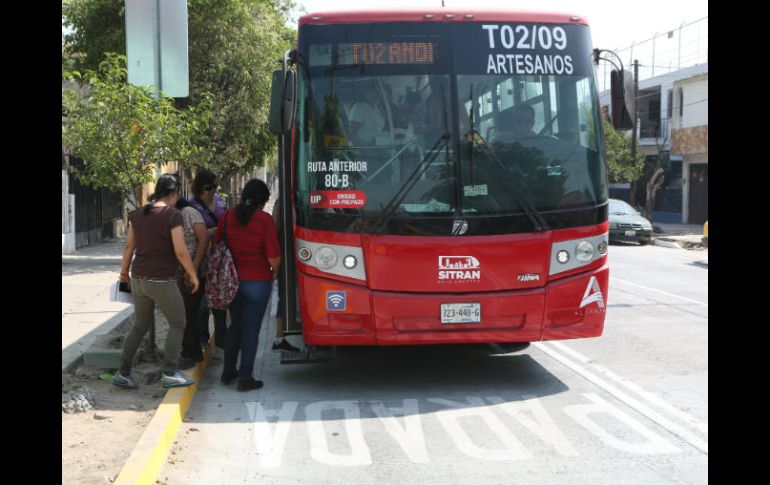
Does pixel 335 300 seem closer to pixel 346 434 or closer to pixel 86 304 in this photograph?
pixel 346 434

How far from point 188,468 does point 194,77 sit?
17.6 metres

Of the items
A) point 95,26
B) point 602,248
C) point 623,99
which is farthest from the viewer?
point 95,26

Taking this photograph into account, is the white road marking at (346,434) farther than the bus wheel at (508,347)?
No

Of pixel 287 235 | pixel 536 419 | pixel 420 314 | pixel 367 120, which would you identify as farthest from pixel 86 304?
pixel 536 419

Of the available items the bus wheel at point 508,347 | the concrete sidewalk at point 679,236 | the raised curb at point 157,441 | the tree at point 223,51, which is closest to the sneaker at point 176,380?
the raised curb at point 157,441

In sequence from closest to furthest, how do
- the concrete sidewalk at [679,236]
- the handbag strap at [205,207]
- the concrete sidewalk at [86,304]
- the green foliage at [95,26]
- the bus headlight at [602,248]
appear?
the bus headlight at [602,248] → the handbag strap at [205,207] → the concrete sidewalk at [86,304] → the green foliage at [95,26] → the concrete sidewalk at [679,236]

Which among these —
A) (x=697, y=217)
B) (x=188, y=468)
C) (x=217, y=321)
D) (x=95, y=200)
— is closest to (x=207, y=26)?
(x=95, y=200)

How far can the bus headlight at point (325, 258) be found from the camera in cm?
762

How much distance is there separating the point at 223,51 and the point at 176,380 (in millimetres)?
15600

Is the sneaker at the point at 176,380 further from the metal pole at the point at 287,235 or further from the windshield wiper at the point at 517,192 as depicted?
the windshield wiper at the point at 517,192

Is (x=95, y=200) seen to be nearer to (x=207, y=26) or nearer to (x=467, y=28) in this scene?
(x=207, y=26)

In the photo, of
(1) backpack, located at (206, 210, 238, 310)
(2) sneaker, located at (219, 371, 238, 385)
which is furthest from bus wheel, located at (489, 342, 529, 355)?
Result: (1) backpack, located at (206, 210, 238, 310)

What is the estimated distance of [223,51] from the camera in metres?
21.8

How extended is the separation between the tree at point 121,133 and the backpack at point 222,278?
185 centimetres
